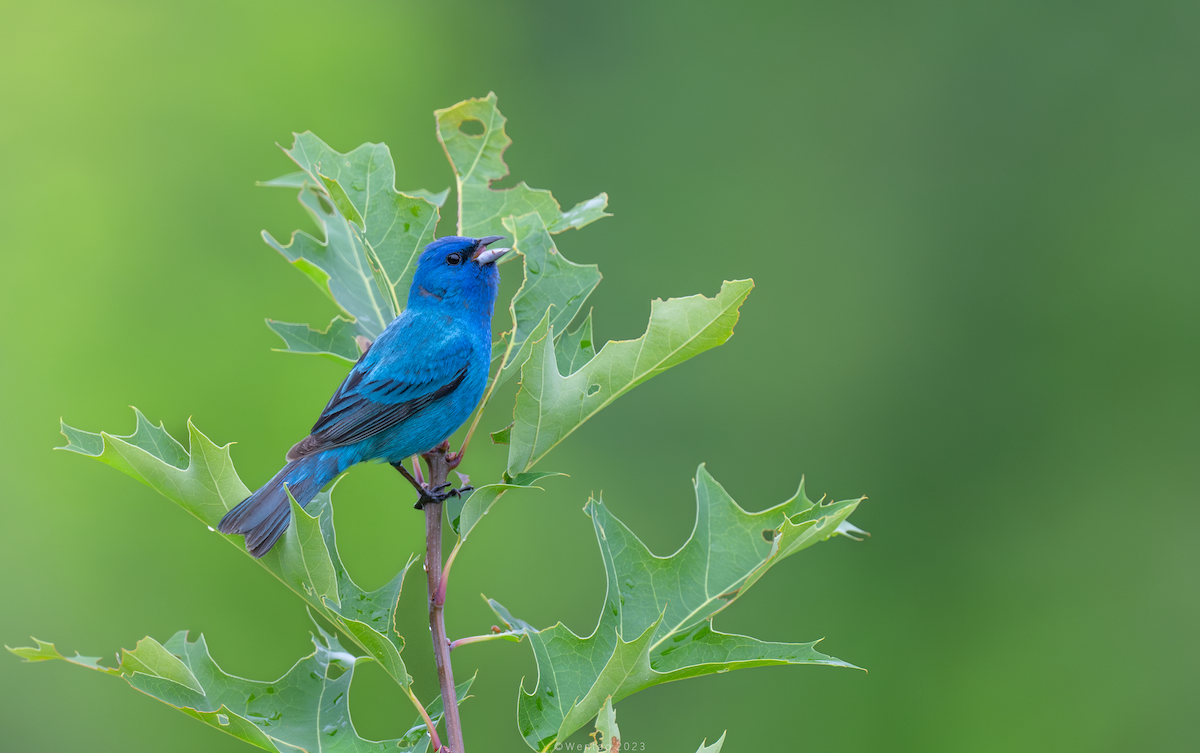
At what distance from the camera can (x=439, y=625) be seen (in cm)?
234

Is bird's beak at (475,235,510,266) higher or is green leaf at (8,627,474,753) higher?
bird's beak at (475,235,510,266)

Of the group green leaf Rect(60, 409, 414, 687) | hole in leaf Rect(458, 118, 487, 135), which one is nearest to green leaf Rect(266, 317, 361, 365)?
green leaf Rect(60, 409, 414, 687)

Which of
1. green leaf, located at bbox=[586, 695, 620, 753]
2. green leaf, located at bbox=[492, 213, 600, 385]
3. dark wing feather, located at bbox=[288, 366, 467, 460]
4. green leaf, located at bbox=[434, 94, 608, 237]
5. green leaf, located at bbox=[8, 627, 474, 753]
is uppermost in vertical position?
green leaf, located at bbox=[434, 94, 608, 237]

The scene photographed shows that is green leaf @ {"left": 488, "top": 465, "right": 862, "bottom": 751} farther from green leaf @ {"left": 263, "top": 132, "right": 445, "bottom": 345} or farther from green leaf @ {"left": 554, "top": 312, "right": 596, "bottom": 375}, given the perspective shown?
green leaf @ {"left": 263, "top": 132, "right": 445, "bottom": 345}

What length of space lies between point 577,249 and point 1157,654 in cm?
596

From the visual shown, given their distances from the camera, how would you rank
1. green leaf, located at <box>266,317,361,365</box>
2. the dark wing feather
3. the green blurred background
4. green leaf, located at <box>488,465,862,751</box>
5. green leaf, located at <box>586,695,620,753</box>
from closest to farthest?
green leaf, located at <box>586,695,620,753</box> → green leaf, located at <box>488,465,862,751</box> → green leaf, located at <box>266,317,361,365</box> → the dark wing feather → the green blurred background

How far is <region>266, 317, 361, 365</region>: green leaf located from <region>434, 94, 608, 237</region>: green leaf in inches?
18.4

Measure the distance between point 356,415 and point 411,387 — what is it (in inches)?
7.2

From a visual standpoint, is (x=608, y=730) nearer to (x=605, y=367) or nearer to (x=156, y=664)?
(x=605, y=367)

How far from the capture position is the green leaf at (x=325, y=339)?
2.96 metres

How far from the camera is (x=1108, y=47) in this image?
9969 millimetres

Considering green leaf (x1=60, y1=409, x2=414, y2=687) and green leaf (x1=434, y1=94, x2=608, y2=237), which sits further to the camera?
green leaf (x1=434, y1=94, x2=608, y2=237)

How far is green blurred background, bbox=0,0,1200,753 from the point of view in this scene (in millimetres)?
8656

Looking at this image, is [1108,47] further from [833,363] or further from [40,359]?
[40,359]
